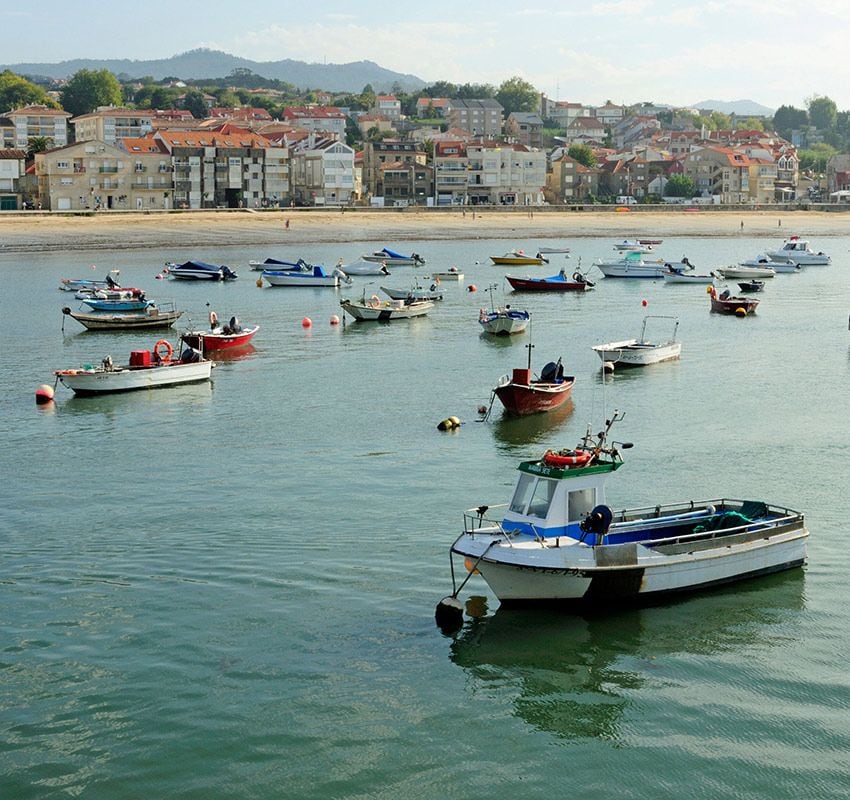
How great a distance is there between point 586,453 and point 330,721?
689 cm

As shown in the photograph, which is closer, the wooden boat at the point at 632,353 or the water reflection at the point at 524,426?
the water reflection at the point at 524,426

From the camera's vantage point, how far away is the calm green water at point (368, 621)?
15.7 metres

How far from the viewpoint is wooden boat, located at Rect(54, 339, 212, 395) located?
3944 cm

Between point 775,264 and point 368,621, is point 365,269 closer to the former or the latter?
point 775,264

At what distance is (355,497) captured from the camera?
87.7ft

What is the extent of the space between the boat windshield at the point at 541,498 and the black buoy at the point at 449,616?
7.08ft

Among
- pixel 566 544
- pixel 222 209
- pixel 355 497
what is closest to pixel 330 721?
pixel 566 544

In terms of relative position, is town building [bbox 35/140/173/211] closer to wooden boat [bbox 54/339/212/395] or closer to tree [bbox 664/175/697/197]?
tree [bbox 664/175/697/197]

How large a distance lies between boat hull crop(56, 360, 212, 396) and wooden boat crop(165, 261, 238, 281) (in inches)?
1539

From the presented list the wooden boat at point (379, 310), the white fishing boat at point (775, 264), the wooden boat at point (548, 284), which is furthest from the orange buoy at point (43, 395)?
the white fishing boat at point (775, 264)

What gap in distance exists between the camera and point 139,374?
40156 millimetres

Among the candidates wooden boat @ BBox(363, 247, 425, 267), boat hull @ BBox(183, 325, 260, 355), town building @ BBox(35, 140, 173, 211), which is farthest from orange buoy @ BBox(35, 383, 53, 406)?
town building @ BBox(35, 140, 173, 211)

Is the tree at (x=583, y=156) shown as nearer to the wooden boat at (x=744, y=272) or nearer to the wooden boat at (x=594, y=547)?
the wooden boat at (x=744, y=272)

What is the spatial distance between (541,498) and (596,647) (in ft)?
8.70
